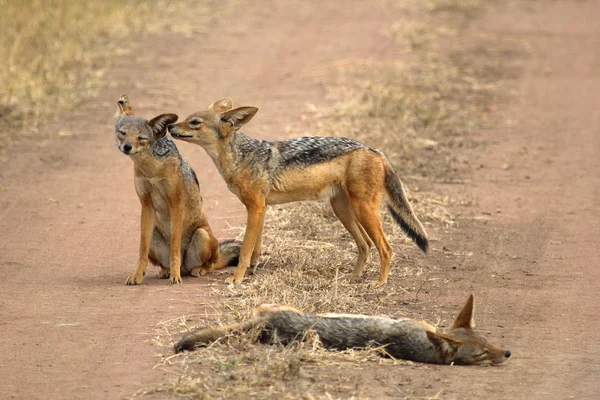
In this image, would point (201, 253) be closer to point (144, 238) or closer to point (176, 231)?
point (176, 231)

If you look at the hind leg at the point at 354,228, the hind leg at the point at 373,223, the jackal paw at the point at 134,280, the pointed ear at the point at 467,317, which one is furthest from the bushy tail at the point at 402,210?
the jackal paw at the point at 134,280

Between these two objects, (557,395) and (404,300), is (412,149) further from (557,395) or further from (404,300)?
(557,395)

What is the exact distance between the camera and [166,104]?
1516 centimetres

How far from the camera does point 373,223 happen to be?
880 cm

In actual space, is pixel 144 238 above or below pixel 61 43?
below

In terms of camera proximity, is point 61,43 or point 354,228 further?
point 61,43

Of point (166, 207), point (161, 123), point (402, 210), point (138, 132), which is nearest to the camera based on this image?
point (138, 132)

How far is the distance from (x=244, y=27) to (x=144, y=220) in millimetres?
12360

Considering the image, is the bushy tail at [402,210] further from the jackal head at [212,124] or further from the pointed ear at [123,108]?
the pointed ear at [123,108]

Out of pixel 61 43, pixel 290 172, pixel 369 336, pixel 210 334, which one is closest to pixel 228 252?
pixel 290 172

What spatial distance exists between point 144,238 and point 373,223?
1904mm

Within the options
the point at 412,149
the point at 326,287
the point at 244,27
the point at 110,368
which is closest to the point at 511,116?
the point at 412,149

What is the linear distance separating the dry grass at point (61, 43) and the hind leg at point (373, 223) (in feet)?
21.9

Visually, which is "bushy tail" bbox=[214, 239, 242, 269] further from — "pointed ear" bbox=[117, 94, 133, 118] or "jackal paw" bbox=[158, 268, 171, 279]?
"pointed ear" bbox=[117, 94, 133, 118]
